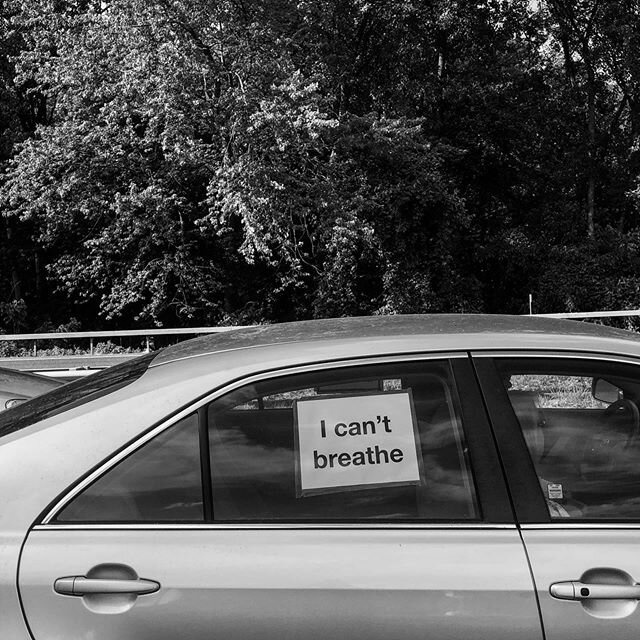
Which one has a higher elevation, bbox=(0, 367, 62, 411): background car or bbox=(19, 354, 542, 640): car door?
bbox=(19, 354, 542, 640): car door

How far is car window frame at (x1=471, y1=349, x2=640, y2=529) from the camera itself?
213 cm

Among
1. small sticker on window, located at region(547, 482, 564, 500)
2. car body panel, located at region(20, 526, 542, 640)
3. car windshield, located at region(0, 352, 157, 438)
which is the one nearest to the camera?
car body panel, located at region(20, 526, 542, 640)

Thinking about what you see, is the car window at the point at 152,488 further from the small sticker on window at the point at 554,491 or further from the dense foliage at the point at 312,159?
the dense foliage at the point at 312,159

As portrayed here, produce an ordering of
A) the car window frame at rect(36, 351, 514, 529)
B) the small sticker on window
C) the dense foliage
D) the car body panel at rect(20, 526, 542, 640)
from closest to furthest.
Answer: the car body panel at rect(20, 526, 542, 640)
the car window frame at rect(36, 351, 514, 529)
the small sticker on window
the dense foliage

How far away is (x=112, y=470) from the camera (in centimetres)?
217

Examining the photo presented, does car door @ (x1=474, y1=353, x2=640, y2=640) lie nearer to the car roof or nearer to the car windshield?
the car roof

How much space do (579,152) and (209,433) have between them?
28.3m

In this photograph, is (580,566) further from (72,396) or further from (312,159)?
(312,159)

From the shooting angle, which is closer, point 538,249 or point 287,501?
point 287,501

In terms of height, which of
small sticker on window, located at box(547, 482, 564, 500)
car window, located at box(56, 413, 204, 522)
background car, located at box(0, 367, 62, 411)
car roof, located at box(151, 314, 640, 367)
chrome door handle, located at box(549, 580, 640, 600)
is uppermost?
car roof, located at box(151, 314, 640, 367)

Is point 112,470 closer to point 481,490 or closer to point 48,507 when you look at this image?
point 48,507

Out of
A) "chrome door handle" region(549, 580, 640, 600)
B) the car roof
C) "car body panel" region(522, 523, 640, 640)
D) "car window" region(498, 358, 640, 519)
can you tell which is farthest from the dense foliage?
"chrome door handle" region(549, 580, 640, 600)

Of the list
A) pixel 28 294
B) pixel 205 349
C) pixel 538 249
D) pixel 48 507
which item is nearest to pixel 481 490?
pixel 205 349

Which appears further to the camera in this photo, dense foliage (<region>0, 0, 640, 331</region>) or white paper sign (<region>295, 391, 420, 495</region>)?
dense foliage (<region>0, 0, 640, 331</region>)
